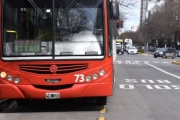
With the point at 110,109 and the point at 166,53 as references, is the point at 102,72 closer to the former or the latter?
the point at 110,109

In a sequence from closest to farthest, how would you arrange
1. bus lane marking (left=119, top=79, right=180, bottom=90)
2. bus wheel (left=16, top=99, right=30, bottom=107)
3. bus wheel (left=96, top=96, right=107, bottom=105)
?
bus wheel (left=96, top=96, right=107, bottom=105) → bus wheel (left=16, top=99, right=30, bottom=107) → bus lane marking (left=119, top=79, right=180, bottom=90)

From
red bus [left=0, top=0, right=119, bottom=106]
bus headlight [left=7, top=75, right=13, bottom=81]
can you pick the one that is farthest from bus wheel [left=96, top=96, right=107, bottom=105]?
bus headlight [left=7, top=75, right=13, bottom=81]

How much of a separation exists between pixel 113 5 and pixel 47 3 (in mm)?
1646

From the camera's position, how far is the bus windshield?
380 inches

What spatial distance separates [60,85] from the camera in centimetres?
959

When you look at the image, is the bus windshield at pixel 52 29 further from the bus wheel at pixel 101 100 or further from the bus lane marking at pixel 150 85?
the bus lane marking at pixel 150 85

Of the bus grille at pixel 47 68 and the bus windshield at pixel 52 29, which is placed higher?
the bus windshield at pixel 52 29

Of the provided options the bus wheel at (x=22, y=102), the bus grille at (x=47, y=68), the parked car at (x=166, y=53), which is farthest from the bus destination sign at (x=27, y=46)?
the parked car at (x=166, y=53)

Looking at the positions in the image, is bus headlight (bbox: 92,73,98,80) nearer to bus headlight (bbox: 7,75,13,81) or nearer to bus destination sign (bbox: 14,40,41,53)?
bus destination sign (bbox: 14,40,41,53)

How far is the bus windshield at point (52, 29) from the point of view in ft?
31.7

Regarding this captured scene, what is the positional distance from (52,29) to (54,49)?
48cm

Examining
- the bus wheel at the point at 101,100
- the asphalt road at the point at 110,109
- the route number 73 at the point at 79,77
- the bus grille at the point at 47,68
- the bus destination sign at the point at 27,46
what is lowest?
the asphalt road at the point at 110,109

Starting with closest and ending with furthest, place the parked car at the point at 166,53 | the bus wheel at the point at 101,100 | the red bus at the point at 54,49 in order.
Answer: the red bus at the point at 54,49 → the bus wheel at the point at 101,100 → the parked car at the point at 166,53

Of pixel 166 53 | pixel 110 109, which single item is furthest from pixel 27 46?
pixel 166 53
